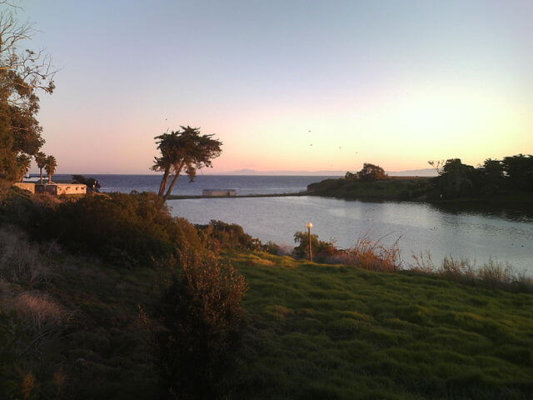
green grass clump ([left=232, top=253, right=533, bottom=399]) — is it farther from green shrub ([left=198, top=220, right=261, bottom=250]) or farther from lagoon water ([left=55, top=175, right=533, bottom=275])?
lagoon water ([left=55, top=175, right=533, bottom=275])

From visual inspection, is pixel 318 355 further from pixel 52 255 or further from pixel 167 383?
pixel 52 255

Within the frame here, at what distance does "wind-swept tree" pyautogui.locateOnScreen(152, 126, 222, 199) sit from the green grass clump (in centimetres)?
1484

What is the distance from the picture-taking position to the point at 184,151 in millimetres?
23609

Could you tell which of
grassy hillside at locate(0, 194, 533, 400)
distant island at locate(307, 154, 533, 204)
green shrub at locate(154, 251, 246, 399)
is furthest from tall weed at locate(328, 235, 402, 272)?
distant island at locate(307, 154, 533, 204)

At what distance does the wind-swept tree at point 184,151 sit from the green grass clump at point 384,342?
14838 mm

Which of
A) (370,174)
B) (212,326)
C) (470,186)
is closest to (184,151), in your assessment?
(212,326)

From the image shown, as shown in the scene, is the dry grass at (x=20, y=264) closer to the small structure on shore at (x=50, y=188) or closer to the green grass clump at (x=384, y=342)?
the green grass clump at (x=384, y=342)

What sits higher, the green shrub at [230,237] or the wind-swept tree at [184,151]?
the wind-swept tree at [184,151]

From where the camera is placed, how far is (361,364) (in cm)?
548

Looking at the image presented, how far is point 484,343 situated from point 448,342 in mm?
601

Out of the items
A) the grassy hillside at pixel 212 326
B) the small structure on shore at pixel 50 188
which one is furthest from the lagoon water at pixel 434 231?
the grassy hillside at pixel 212 326

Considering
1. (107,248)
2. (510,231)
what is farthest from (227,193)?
(107,248)

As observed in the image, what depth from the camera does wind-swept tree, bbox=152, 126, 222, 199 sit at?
76.7 feet

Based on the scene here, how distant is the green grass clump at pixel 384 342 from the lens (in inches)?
191
